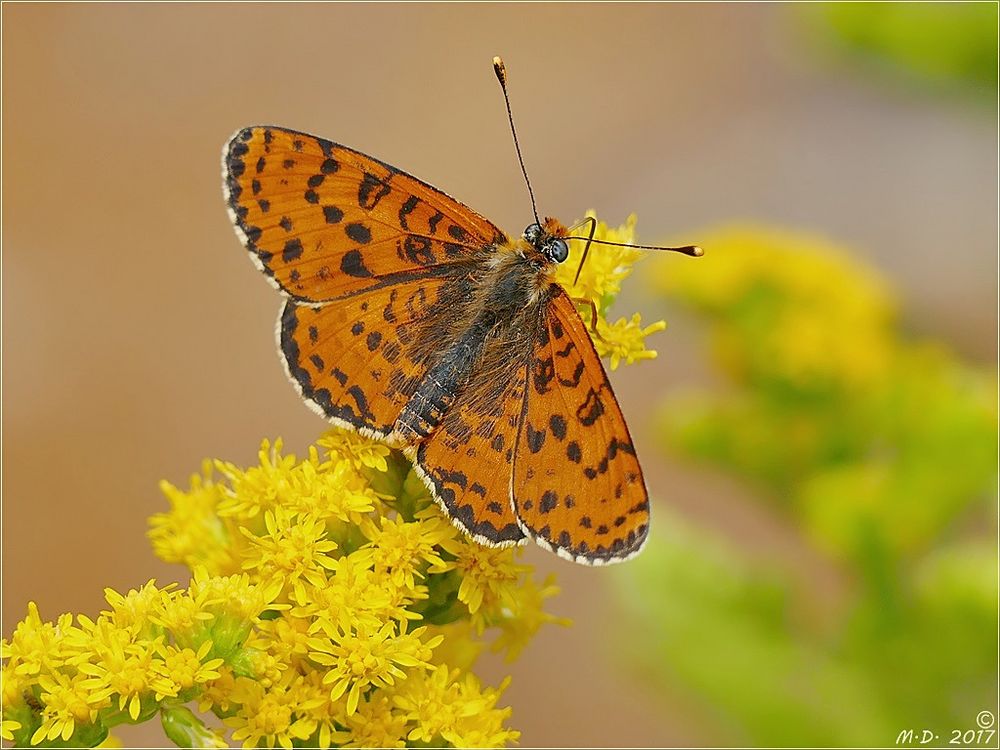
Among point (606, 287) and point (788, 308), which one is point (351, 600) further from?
point (788, 308)

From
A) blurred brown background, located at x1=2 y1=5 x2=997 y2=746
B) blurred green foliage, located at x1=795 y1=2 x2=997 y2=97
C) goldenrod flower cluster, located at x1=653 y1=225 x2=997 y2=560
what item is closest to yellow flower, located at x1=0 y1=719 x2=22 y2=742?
goldenrod flower cluster, located at x1=653 y1=225 x2=997 y2=560

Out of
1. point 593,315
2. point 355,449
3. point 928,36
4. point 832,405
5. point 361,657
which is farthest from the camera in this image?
point 928,36

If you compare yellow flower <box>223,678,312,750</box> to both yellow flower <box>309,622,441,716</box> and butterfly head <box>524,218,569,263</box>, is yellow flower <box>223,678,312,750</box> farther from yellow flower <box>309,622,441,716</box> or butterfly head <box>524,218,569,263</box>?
butterfly head <box>524,218,569,263</box>

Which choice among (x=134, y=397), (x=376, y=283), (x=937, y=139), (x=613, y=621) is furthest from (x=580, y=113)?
(x=376, y=283)

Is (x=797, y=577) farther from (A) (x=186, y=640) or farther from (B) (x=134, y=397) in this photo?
(B) (x=134, y=397)

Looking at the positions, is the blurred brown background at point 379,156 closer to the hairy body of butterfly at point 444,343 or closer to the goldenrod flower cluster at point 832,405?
the goldenrod flower cluster at point 832,405

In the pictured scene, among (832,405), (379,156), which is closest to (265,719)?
(832,405)

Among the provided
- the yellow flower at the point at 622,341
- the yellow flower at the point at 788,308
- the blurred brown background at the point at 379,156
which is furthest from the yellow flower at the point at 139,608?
the blurred brown background at the point at 379,156
